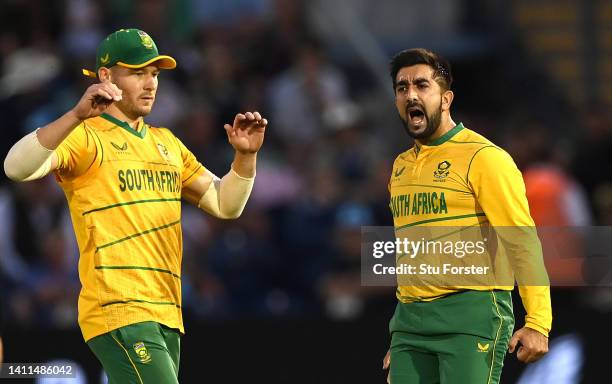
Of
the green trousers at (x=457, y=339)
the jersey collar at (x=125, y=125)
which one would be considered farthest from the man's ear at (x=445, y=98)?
the jersey collar at (x=125, y=125)

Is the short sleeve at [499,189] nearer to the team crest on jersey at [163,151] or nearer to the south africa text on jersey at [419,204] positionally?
the south africa text on jersey at [419,204]

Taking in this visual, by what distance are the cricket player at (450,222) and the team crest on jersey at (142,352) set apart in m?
1.19

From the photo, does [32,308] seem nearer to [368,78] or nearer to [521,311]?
[521,311]

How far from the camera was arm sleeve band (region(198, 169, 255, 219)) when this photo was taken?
7.05 metres

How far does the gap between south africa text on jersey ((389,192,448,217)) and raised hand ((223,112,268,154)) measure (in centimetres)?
84

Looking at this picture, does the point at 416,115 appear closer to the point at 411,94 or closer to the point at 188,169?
the point at 411,94

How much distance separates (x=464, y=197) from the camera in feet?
20.4

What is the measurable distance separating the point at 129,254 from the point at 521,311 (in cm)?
449

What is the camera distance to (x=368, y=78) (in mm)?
14383

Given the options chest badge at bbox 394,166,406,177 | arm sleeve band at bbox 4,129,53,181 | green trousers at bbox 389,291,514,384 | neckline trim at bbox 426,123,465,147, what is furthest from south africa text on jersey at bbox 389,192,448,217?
arm sleeve band at bbox 4,129,53,181

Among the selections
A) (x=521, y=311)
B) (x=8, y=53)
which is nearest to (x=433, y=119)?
(x=521, y=311)

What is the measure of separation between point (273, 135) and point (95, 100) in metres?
7.07

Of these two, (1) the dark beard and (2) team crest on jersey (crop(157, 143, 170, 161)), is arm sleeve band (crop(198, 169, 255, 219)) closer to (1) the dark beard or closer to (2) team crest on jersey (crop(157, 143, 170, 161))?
(2) team crest on jersey (crop(157, 143, 170, 161))

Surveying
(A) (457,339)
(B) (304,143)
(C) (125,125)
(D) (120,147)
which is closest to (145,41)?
(C) (125,125)
